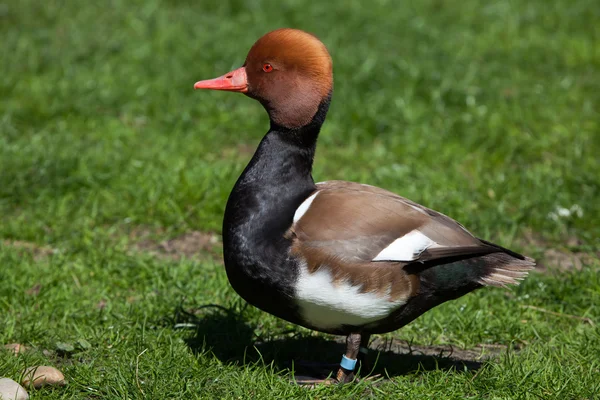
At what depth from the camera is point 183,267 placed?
5.07m

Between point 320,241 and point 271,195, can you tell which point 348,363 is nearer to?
point 320,241

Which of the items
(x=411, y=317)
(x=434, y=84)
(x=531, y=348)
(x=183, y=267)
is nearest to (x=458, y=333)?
(x=531, y=348)

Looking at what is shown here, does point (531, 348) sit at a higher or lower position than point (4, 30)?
lower

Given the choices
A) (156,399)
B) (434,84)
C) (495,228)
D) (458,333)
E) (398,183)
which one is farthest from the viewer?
(434,84)

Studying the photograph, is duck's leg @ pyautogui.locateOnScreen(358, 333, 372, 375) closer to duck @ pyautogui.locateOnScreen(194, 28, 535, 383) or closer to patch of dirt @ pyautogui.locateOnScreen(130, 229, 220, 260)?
duck @ pyautogui.locateOnScreen(194, 28, 535, 383)

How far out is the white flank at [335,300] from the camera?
362 cm

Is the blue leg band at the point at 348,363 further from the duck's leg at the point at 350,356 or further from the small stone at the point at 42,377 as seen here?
the small stone at the point at 42,377

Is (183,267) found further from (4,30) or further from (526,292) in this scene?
(4,30)

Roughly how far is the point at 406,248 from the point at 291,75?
0.92 meters

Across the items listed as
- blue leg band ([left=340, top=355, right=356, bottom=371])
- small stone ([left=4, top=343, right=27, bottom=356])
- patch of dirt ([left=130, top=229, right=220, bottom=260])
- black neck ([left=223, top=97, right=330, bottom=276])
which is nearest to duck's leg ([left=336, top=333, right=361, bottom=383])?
blue leg band ([left=340, top=355, right=356, bottom=371])

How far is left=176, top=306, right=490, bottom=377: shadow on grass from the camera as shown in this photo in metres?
4.08

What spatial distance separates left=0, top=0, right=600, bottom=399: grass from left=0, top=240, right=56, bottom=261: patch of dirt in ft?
0.07

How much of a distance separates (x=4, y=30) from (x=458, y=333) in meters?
5.61

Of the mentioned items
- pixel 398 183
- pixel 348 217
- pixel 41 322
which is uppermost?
pixel 348 217
